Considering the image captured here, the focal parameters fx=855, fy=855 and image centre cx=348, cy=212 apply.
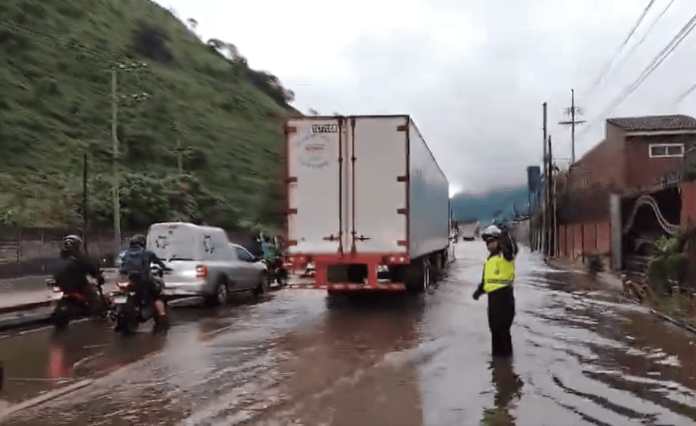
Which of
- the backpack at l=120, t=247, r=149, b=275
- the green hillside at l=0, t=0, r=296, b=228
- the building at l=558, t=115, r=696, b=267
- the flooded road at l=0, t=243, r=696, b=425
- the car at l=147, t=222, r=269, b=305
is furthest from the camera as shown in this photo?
the green hillside at l=0, t=0, r=296, b=228

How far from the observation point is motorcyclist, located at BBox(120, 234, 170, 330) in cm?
1334

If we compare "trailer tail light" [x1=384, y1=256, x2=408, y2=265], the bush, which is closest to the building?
"trailer tail light" [x1=384, y1=256, x2=408, y2=265]

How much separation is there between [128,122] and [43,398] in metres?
54.1

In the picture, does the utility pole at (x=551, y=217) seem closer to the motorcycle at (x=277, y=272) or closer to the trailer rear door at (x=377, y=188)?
the motorcycle at (x=277, y=272)

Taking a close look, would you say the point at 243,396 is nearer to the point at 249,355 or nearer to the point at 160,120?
the point at 249,355

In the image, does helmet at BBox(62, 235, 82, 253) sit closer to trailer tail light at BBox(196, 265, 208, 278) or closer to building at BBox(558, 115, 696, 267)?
trailer tail light at BBox(196, 265, 208, 278)

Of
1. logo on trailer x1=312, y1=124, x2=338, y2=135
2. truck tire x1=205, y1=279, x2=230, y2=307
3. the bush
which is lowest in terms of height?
truck tire x1=205, y1=279, x2=230, y2=307

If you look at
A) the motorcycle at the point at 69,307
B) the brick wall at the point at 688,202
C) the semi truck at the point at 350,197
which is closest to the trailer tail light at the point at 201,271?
the semi truck at the point at 350,197

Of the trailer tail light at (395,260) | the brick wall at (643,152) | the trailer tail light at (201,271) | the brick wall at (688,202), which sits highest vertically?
the brick wall at (643,152)

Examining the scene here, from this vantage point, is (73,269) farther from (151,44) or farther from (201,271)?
(151,44)

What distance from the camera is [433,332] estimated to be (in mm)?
13289

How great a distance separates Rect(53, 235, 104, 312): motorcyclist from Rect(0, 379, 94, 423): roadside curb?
468 centimetres

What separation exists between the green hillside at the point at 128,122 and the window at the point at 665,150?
24678 mm

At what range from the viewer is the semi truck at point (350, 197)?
16344mm
